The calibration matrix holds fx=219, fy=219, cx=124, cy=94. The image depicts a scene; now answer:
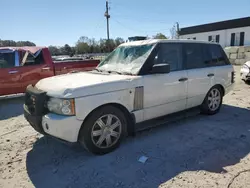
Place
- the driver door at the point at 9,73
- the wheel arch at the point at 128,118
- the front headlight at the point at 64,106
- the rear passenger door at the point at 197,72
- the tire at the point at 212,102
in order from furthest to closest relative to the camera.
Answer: the driver door at the point at 9,73, the tire at the point at 212,102, the rear passenger door at the point at 197,72, the wheel arch at the point at 128,118, the front headlight at the point at 64,106

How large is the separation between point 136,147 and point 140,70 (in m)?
1.32

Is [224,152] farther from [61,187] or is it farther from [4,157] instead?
[4,157]

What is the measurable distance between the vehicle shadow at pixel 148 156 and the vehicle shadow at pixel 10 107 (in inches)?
90.9

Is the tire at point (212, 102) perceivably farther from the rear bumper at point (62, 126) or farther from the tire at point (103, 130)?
the rear bumper at point (62, 126)

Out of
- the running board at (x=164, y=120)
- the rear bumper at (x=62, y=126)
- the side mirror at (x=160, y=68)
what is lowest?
the running board at (x=164, y=120)

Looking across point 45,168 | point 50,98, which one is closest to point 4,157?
point 45,168

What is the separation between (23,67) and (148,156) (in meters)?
5.46

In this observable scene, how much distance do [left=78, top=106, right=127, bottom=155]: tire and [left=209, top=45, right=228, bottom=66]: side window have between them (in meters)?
2.93

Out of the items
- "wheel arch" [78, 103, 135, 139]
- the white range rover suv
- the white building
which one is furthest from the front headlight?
the white building

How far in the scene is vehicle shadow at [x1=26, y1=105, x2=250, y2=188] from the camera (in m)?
2.89

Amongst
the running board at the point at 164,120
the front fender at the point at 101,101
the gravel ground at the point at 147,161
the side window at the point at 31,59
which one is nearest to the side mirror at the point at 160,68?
the front fender at the point at 101,101

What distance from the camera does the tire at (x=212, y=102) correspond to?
204 inches

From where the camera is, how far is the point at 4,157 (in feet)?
11.7

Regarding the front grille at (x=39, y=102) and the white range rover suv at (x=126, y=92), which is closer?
the white range rover suv at (x=126, y=92)
